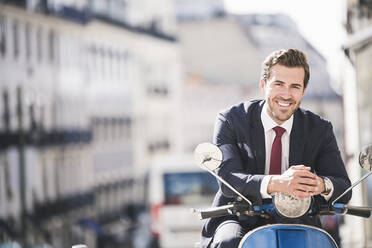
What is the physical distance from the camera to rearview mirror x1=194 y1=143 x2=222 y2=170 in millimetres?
4020

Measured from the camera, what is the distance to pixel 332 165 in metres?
4.33

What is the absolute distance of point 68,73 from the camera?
40594 millimetres

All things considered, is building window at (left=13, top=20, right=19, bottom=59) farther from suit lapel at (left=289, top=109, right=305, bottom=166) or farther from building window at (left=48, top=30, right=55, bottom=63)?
suit lapel at (left=289, top=109, right=305, bottom=166)

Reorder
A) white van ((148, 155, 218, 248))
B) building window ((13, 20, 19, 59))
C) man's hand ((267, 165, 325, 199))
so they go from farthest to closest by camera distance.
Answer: building window ((13, 20, 19, 59))
white van ((148, 155, 218, 248))
man's hand ((267, 165, 325, 199))

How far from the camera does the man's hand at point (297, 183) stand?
3.87m

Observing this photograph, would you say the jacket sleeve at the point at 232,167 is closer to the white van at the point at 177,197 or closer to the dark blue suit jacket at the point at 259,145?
the dark blue suit jacket at the point at 259,145

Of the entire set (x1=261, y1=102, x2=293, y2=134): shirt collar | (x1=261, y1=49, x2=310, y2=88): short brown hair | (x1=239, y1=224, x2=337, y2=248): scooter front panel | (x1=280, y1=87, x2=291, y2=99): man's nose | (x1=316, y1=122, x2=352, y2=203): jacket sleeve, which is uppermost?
(x1=261, y1=49, x2=310, y2=88): short brown hair

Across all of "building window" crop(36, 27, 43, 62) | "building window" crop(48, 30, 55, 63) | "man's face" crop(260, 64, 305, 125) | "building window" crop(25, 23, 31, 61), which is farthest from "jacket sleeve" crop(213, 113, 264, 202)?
"building window" crop(48, 30, 55, 63)

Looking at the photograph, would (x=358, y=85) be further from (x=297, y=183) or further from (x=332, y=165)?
(x=297, y=183)

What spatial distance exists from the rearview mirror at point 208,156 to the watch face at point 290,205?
286mm

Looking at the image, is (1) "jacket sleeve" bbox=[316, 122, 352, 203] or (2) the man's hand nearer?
(2) the man's hand

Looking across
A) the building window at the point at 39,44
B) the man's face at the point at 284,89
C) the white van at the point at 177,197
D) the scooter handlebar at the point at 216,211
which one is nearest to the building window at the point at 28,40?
the building window at the point at 39,44

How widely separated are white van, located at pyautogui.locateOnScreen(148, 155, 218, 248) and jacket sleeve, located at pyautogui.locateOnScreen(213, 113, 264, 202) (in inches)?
584

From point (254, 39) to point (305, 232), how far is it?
187 feet
